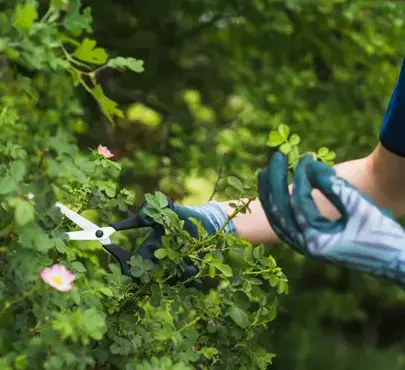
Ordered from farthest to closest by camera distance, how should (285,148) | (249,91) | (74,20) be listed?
(249,91) < (74,20) < (285,148)

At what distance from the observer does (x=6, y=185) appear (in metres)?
0.92

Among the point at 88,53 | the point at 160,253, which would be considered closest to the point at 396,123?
the point at 160,253

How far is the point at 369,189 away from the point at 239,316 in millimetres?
325

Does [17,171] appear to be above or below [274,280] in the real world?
above

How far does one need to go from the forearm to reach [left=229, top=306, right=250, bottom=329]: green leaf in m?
0.20

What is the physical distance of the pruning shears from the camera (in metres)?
1.19

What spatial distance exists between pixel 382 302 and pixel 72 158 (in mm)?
2565

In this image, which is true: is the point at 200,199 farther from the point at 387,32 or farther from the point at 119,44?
the point at 387,32

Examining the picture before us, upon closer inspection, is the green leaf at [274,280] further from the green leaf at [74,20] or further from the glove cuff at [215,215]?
the green leaf at [74,20]

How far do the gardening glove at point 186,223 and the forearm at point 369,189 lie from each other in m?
0.03

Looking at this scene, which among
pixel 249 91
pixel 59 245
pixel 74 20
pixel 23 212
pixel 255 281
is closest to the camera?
pixel 23 212

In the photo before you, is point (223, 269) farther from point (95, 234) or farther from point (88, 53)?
point (88, 53)

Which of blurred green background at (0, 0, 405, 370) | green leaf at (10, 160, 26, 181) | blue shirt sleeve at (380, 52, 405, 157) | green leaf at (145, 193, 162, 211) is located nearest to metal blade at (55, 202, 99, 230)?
green leaf at (145, 193, 162, 211)

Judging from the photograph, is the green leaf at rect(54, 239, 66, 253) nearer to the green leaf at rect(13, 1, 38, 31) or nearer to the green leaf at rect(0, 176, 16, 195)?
the green leaf at rect(0, 176, 16, 195)
